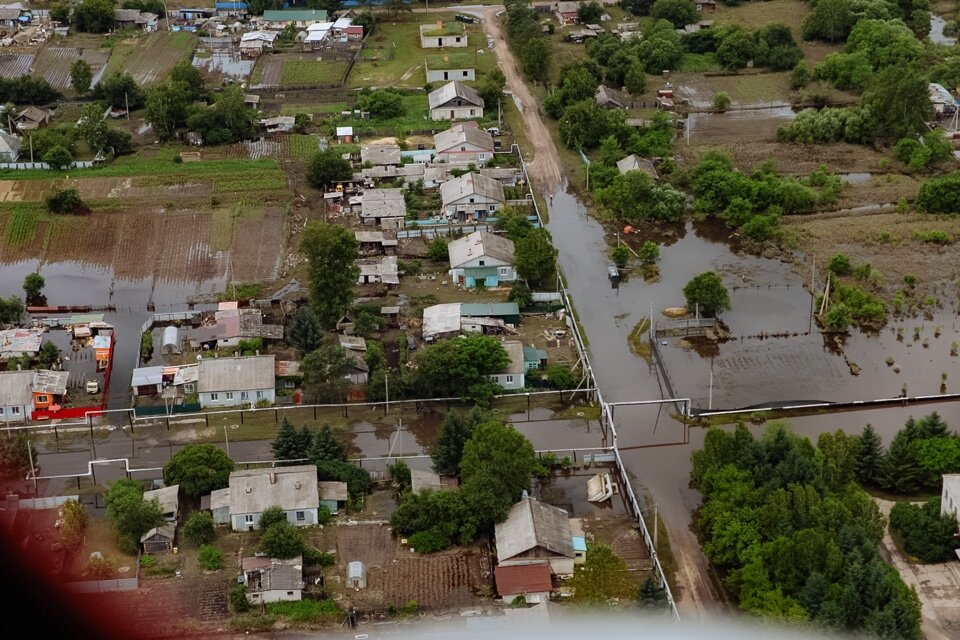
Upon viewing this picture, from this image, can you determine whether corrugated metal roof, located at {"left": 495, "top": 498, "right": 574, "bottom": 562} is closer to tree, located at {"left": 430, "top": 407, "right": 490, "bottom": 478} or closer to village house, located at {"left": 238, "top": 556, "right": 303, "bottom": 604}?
tree, located at {"left": 430, "top": 407, "right": 490, "bottom": 478}

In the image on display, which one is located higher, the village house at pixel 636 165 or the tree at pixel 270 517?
the tree at pixel 270 517

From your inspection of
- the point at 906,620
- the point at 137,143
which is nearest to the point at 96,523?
the point at 906,620

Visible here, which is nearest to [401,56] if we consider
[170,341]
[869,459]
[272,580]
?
[170,341]

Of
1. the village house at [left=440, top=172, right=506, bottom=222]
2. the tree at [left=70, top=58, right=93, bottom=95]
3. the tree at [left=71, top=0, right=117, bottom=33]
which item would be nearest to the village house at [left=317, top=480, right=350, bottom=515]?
the village house at [left=440, top=172, right=506, bottom=222]

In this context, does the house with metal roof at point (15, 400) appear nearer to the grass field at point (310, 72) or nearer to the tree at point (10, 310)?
the tree at point (10, 310)

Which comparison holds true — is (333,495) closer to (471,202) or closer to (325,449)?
(325,449)

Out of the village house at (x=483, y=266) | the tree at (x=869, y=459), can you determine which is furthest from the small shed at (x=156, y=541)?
the tree at (x=869, y=459)
